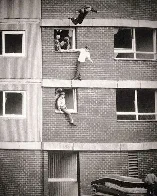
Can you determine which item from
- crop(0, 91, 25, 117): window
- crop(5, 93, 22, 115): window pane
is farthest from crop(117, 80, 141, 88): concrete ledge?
crop(5, 93, 22, 115): window pane

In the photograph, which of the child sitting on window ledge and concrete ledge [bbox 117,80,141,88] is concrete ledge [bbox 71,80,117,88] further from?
the child sitting on window ledge

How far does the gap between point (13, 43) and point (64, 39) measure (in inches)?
94.4

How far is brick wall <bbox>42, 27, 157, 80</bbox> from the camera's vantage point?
13.7 m

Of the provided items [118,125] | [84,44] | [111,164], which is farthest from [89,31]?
[111,164]

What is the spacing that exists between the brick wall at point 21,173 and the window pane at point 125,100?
4338 millimetres

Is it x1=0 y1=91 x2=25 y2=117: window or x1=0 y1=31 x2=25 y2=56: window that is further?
x1=0 y1=31 x2=25 y2=56: window

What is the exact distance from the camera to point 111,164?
13375mm

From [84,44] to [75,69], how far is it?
1.24m

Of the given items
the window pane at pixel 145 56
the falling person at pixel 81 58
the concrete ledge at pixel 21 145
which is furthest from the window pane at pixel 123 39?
the concrete ledge at pixel 21 145

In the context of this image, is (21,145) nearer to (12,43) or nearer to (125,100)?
(12,43)

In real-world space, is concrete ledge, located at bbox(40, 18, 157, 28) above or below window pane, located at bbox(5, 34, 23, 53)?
above

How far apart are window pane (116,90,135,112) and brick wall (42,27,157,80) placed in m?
0.80

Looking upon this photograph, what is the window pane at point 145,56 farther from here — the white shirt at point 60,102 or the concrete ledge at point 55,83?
the white shirt at point 60,102

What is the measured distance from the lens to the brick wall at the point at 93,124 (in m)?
13.5
